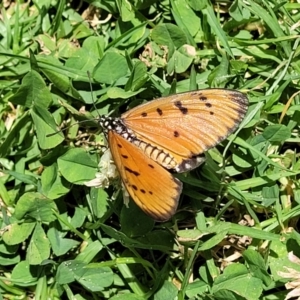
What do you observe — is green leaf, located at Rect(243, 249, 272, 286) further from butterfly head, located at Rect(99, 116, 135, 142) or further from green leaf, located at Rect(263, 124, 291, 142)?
butterfly head, located at Rect(99, 116, 135, 142)

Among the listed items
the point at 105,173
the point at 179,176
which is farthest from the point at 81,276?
the point at 179,176

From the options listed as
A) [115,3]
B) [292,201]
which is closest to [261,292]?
[292,201]

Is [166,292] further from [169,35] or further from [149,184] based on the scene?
[169,35]

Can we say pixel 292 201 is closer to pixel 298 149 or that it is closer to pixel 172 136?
pixel 298 149

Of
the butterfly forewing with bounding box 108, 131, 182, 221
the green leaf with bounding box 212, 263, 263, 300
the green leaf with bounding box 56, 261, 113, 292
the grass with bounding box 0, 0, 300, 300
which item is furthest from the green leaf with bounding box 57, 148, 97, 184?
the green leaf with bounding box 212, 263, 263, 300

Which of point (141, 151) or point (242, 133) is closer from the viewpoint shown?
point (141, 151)
